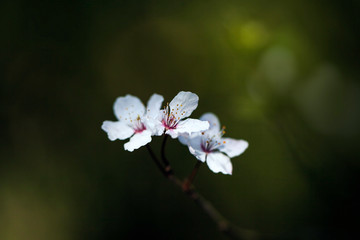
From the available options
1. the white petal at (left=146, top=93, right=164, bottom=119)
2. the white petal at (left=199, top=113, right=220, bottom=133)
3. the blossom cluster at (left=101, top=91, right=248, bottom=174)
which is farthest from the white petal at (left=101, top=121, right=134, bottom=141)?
the white petal at (left=199, top=113, right=220, bottom=133)

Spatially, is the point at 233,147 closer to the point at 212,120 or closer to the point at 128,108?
the point at 212,120

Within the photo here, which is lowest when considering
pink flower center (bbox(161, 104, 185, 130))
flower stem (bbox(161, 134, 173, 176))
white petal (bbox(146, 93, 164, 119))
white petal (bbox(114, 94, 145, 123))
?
flower stem (bbox(161, 134, 173, 176))

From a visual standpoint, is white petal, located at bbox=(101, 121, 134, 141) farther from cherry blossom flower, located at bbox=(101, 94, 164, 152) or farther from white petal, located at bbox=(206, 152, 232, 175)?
white petal, located at bbox=(206, 152, 232, 175)

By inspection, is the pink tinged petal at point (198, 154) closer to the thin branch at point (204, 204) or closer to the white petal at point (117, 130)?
the thin branch at point (204, 204)

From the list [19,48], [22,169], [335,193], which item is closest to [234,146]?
[335,193]

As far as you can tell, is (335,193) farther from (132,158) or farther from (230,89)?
(132,158)

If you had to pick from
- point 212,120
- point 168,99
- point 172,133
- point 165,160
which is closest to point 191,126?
point 172,133
